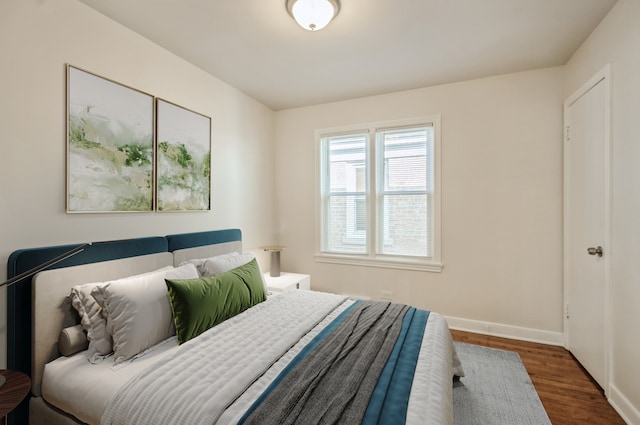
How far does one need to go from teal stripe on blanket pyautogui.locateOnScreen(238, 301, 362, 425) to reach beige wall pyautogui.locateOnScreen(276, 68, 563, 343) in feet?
4.96

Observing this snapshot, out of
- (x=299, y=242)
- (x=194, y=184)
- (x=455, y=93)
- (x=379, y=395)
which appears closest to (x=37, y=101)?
(x=194, y=184)

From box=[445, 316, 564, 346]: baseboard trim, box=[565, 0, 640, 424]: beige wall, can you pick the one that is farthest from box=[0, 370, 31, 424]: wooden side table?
box=[445, 316, 564, 346]: baseboard trim

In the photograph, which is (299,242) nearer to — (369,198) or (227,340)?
(369,198)

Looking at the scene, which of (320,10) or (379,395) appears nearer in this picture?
(379,395)

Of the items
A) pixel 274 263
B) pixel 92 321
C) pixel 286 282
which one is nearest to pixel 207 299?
pixel 92 321

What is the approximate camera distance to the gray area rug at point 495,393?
1919mm

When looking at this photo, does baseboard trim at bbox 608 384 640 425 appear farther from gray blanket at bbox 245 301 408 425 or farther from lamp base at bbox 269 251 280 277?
lamp base at bbox 269 251 280 277

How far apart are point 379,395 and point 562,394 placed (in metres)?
A: 1.82

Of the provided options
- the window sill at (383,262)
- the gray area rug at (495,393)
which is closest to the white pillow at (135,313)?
the gray area rug at (495,393)

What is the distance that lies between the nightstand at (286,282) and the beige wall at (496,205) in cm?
80

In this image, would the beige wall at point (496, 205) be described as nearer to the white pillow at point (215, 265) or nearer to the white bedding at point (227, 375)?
the white bedding at point (227, 375)

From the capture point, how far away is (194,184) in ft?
9.21

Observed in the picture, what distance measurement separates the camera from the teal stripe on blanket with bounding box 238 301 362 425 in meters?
1.21

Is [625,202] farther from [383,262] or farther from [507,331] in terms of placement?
[383,262]
